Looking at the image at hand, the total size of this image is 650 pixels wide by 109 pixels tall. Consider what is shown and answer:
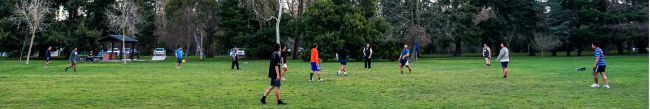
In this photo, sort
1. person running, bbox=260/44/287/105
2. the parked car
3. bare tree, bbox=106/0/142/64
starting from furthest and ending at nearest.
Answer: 1. the parked car
2. bare tree, bbox=106/0/142/64
3. person running, bbox=260/44/287/105

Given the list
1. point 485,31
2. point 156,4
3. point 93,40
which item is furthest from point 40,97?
point 156,4

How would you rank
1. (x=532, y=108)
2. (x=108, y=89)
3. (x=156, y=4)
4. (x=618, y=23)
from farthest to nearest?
(x=156, y=4), (x=618, y=23), (x=108, y=89), (x=532, y=108)

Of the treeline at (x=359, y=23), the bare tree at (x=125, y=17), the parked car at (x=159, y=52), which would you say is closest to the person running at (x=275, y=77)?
the treeline at (x=359, y=23)

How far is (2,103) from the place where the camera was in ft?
39.8

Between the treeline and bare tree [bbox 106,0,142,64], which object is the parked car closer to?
the treeline

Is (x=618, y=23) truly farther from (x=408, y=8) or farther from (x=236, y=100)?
(x=236, y=100)

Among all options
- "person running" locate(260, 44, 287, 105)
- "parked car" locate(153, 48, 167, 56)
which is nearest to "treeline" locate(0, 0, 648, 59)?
"parked car" locate(153, 48, 167, 56)

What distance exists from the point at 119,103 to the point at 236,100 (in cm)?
226

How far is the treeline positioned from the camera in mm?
49406

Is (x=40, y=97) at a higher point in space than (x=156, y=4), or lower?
lower

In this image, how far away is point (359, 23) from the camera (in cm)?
4744

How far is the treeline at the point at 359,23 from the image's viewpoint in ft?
162

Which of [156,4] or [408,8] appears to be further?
[156,4]

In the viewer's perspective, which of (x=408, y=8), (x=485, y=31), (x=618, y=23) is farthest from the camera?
(x=485, y=31)
